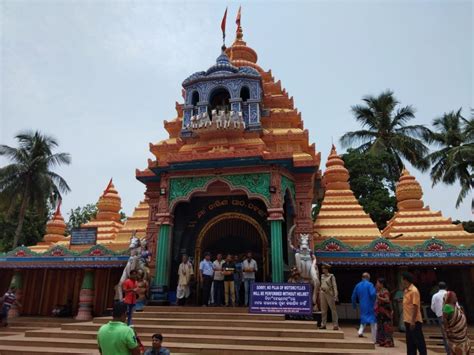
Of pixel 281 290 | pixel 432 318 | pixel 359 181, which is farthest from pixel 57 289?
pixel 359 181

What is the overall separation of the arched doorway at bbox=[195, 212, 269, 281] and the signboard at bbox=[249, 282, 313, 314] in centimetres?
358

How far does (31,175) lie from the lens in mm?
23281

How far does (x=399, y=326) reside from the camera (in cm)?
1168

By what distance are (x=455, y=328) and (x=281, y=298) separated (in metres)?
4.22

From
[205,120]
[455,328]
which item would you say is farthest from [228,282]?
[455,328]

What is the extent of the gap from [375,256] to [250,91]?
24.1ft

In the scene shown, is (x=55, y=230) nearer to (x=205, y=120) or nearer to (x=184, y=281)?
(x=205, y=120)

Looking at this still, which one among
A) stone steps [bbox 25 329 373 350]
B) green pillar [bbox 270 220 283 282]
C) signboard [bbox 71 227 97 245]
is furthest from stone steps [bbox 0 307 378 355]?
signboard [bbox 71 227 97 245]

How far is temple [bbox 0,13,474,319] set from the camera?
1187cm

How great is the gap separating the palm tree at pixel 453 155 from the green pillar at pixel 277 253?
12873mm

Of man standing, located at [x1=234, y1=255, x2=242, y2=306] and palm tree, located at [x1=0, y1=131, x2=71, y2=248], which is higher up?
palm tree, located at [x1=0, y1=131, x2=71, y2=248]

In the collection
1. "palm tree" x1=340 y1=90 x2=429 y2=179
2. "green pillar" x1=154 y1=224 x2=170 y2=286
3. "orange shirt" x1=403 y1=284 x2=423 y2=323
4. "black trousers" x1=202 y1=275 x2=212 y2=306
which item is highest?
"palm tree" x1=340 y1=90 x2=429 y2=179

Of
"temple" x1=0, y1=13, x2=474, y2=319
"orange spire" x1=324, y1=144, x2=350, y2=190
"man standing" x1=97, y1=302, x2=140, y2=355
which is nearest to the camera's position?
"man standing" x1=97, y1=302, x2=140, y2=355

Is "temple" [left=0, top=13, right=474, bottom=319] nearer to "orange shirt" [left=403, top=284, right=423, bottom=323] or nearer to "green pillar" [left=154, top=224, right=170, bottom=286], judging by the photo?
"green pillar" [left=154, top=224, right=170, bottom=286]
